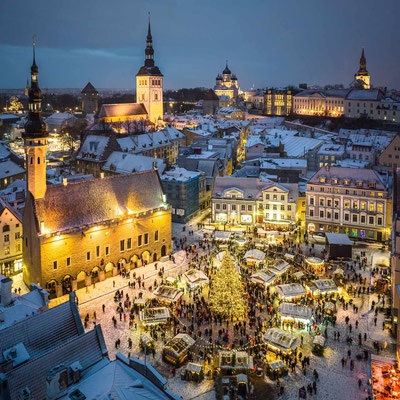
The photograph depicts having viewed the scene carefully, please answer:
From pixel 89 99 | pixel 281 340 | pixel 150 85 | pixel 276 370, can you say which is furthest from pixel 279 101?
pixel 276 370

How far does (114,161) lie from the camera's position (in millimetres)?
76625

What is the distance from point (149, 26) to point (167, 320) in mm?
116878

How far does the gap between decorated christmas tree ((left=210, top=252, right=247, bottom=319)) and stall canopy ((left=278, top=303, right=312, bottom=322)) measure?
11.0ft

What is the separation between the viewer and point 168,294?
37812mm

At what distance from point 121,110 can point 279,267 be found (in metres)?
90.5

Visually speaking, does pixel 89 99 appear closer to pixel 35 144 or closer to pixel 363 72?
pixel 363 72

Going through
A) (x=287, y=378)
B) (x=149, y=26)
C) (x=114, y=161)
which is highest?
(x=149, y=26)

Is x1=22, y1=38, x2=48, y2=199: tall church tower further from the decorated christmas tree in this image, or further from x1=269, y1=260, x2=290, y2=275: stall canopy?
x1=269, y1=260, x2=290, y2=275: stall canopy

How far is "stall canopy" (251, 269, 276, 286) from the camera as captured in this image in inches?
1603

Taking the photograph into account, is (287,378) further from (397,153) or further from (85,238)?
(397,153)

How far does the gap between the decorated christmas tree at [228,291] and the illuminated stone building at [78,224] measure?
15.0 m

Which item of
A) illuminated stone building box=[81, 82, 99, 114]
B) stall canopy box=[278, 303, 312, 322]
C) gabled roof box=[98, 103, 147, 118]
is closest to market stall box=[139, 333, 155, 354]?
stall canopy box=[278, 303, 312, 322]

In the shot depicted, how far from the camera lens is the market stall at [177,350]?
30.0 m

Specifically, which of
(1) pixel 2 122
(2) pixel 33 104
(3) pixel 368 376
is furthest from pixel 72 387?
(1) pixel 2 122
